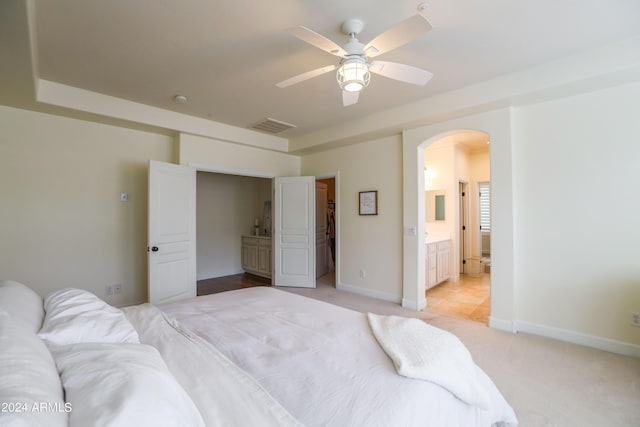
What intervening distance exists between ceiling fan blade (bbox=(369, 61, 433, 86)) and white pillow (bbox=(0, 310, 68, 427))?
7.38ft

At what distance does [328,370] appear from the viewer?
1.22 metres

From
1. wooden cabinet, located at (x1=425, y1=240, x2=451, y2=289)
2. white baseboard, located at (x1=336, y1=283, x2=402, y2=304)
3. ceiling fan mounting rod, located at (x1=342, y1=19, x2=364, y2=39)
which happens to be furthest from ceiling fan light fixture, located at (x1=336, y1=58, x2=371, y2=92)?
wooden cabinet, located at (x1=425, y1=240, x2=451, y2=289)

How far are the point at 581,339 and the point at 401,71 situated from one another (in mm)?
3063

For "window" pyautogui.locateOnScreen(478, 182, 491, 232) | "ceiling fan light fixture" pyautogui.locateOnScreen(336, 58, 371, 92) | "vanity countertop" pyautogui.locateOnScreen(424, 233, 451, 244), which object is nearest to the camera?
"ceiling fan light fixture" pyautogui.locateOnScreen(336, 58, 371, 92)

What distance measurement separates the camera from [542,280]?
302 centimetres

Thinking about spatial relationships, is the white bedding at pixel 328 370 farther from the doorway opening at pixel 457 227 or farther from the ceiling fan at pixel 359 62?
the doorway opening at pixel 457 227

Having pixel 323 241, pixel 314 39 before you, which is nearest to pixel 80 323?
pixel 314 39

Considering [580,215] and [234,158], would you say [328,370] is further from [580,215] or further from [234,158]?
[234,158]

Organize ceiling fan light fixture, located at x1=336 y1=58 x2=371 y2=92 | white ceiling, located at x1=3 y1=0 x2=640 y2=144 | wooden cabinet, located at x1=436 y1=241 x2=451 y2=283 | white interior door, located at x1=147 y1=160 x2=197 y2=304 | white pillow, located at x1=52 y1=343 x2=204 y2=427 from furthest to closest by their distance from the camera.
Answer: wooden cabinet, located at x1=436 y1=241 x2=451 y2=283 < white interior door, located at x1=147 y1=160 x2=197 y2=304 < ceiling fan light fixture, located at x1=336 y1=58 x2=371 y2=92 < white ceiling, located at x1=3 y1=0 x2=640 y2=144 < white pillow, located at x1=52 y1=343 x2=204 y2=427

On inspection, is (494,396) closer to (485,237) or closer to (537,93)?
(537,93)

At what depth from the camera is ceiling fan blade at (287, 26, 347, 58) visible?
1644 millimetres

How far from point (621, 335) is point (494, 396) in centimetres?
220

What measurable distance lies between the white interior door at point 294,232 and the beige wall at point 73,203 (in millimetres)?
2028

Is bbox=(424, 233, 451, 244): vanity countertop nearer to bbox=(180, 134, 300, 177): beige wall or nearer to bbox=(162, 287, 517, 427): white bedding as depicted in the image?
bbox=(180, 134, 300, 177): beige wall
